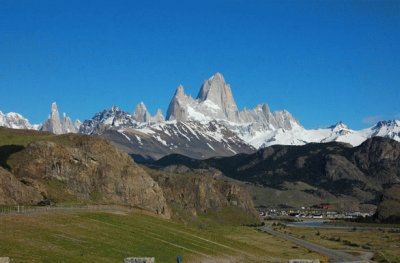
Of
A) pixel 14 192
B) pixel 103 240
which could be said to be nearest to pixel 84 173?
pixel 14 192

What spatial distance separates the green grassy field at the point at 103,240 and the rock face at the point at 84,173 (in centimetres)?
3916

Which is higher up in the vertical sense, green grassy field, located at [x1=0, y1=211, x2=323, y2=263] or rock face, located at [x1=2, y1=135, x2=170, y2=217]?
rock face, located at [x1=2, y1=135, x2=170, y2=217]

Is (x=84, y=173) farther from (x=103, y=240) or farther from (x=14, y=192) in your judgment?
(x=103, y=240)

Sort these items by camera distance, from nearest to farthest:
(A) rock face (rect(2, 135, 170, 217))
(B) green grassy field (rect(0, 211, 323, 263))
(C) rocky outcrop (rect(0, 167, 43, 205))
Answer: (B) green grassy field (rect(0, 211, 323, 263))
(C) rocky outcrop (rect(0, 167, 43, 205))
(A) rock face (rect(2, 135, 170, 217))

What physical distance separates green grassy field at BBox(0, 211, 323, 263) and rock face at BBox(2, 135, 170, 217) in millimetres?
39165

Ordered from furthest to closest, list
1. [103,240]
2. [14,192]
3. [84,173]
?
[84,173], [14,192], [103,240]

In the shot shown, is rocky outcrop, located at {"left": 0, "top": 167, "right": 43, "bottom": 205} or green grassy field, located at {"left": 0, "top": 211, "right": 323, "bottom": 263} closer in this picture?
green grassy field, located at {"left": 0, "top": 211, "right": 323, "bottom": 263}

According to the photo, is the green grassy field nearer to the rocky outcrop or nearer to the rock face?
the rocky outcrop

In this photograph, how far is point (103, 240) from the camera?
71.6 meters

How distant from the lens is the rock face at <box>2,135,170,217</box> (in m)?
143

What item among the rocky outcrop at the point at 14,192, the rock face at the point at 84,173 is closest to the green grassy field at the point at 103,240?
the rocky outcrop at the point at 14,192

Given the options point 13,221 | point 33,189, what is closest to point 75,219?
point 13,221

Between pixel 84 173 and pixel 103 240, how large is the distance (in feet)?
285

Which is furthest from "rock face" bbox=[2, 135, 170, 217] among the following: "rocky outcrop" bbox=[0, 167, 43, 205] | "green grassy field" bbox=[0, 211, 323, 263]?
"green grassy field" bbox=[0, 211, 323, 263]
